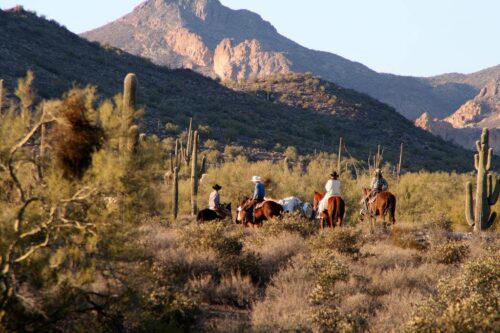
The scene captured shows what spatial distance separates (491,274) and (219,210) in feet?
36.0

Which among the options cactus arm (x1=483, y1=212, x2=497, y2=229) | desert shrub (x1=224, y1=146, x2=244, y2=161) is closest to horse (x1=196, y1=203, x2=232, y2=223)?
cactus arm (x1=483, y1=212, x2=497, y2=229)

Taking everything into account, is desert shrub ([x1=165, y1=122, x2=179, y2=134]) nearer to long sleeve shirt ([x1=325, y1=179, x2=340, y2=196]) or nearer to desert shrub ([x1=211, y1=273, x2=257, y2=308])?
long sleeve shirt ([x1=325, y1=179, x2=340, y2=196])

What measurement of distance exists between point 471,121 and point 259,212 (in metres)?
120

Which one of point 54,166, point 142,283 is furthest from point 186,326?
point 54,166

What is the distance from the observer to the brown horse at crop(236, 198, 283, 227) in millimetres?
19953

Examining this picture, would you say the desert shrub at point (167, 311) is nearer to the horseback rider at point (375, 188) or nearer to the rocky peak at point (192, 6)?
the horseback rider at point (375, 188)

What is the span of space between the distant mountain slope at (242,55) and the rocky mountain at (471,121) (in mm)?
13288

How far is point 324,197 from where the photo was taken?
20.4m

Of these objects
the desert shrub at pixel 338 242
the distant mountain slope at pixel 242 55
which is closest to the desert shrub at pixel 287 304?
the desert shrub at pixel 338 242

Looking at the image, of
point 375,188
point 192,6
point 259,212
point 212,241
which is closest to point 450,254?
point 212,241

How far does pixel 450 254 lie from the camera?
14.7 metres

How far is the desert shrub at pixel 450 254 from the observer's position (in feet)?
48.1

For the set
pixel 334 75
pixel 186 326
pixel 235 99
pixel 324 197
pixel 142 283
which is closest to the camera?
pixel 142 283

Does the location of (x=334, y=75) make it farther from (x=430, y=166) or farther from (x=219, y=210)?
(x=219, y=210)
